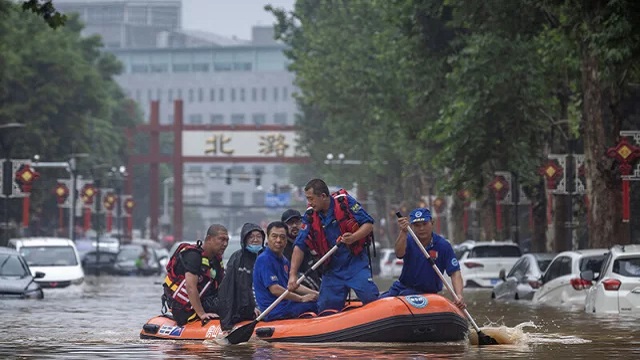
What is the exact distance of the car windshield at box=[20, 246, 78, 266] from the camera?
151 ft

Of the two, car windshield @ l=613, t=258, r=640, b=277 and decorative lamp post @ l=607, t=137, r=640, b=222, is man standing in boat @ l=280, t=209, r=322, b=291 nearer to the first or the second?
car windshield @ l=613, t=258, r=640, b=277

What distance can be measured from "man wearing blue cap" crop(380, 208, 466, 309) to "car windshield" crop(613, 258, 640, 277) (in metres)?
7.42

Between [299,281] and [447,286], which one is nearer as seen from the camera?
[299,281]

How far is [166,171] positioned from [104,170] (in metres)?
72.3

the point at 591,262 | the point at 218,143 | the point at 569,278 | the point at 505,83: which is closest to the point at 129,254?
the point at 505,83

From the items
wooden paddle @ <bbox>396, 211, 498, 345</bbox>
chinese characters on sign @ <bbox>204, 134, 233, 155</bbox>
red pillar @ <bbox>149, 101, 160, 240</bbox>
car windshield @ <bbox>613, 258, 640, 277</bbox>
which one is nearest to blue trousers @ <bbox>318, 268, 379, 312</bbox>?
wooden paddle @ <bbox>396, 211, 498, 345</bbox>

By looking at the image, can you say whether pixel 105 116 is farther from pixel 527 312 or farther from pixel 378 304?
pixel 378 304

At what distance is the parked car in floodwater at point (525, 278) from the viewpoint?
3578cm

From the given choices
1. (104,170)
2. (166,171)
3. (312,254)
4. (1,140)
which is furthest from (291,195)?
(312,254)

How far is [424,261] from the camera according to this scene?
19875mm

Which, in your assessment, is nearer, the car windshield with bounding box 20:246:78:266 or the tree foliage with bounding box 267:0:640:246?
the tree foliage with bounding box 267:0:640:246

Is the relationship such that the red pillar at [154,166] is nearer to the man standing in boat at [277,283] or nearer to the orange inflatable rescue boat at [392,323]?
the man standing in boat at [277,283]

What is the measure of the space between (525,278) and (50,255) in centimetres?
1455

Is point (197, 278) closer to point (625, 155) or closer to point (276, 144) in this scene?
point (625, 155)
